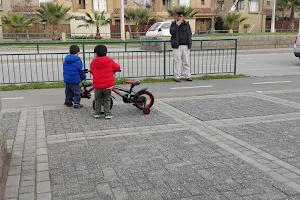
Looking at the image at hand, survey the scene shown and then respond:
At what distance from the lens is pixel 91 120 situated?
21.5ft

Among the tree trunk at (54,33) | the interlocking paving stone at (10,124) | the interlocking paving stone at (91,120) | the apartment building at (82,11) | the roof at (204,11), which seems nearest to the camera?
the interlocking paving stone at (10,124)

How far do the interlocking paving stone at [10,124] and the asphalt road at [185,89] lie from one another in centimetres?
87

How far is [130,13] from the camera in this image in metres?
36.9

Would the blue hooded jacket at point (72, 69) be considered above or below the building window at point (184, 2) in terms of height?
below

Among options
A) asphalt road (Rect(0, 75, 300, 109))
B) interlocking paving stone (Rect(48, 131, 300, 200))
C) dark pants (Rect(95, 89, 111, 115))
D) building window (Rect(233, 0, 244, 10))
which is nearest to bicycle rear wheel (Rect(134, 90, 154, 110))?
dark pants (Rect(95, 89, 111, 115))

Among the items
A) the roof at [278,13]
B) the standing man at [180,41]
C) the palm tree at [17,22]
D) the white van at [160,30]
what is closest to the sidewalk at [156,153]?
the standing man at [180,41]

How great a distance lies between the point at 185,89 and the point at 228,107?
2.46m

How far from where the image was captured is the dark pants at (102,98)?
6602 millimetres

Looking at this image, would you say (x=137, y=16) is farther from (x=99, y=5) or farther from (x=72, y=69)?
(x=72, y=69)

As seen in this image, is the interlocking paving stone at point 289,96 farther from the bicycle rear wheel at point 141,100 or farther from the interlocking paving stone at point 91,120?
the bicycle rear wheel at point 141,100

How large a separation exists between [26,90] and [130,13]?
2868 cm

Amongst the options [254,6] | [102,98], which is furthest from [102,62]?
[254,6]

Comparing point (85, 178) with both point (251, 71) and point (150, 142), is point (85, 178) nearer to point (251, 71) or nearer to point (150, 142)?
point (150, 142)

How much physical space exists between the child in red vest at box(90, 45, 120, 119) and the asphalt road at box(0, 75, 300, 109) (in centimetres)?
145
